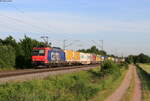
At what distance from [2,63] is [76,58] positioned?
110 feet

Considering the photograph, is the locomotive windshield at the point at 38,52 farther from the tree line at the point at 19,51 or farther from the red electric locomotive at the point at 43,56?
the tree line at the point at 19,51

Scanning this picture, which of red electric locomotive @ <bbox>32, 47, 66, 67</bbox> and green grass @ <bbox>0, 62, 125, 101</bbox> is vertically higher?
red electric locomotive @ <bbox>32, 47, 66, 67</bbox>

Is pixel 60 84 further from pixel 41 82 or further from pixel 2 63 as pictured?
pixel 2 63

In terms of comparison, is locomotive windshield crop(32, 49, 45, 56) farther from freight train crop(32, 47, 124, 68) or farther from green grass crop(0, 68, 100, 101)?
green grass crop(0, 68, 100, 101)

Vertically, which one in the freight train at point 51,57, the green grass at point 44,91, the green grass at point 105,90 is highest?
the freight train at point 51,57

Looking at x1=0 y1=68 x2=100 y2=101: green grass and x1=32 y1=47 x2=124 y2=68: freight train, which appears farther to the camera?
x1=32 y1=47 x2=124 y2=68: freight train

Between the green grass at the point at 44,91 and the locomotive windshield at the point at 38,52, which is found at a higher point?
the locomotive windshield at the point at 38,52

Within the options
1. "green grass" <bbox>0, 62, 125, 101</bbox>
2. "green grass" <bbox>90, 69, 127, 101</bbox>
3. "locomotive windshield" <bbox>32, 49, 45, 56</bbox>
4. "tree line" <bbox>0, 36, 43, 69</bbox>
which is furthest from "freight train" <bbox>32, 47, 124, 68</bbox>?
"green grass" <bbox>0, 62, 125, 101</bbox>

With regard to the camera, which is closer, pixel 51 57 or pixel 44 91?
→ pixel 44 91

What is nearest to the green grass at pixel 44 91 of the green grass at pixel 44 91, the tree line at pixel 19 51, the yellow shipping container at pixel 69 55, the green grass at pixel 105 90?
the green grass at pixel 44 91

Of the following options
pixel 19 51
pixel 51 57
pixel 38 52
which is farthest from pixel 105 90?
pixel 19 51

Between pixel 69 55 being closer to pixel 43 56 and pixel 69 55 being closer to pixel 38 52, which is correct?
pixel 38 52

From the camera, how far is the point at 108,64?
57.9 m

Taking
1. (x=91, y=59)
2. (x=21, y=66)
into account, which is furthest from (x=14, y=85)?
(x=91, y=59)
